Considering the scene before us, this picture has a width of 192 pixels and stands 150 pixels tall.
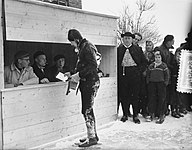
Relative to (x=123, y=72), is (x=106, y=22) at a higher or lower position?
higher

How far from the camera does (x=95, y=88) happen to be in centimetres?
448

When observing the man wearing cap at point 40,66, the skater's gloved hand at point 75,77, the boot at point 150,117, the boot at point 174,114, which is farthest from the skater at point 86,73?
the boot at point 174,114

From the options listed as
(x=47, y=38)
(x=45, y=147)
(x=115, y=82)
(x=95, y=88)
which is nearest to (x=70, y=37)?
(x=47, y=38)

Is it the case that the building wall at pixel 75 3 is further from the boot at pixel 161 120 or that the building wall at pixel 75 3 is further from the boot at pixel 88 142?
the boot at pixel 161 120

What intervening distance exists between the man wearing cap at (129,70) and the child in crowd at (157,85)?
0.25 metres

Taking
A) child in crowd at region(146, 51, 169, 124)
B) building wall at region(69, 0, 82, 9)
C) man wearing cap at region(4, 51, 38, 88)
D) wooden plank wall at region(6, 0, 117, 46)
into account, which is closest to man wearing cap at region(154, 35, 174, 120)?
child in crowd at region(146, 51, 169, 124)

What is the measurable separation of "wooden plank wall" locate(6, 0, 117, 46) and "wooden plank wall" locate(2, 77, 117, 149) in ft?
2.62

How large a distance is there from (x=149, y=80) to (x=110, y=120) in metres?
1.30

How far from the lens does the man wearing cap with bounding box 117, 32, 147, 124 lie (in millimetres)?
6328

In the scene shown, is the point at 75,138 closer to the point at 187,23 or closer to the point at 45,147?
the point at 45,147

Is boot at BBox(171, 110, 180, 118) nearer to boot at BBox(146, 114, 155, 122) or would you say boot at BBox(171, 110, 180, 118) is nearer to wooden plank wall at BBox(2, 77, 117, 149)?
boot at BBox(146, 114, 155, 122)

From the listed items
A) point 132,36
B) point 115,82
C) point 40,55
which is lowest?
point 115,82

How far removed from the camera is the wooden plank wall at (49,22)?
156 inches

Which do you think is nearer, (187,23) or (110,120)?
(187,23)
